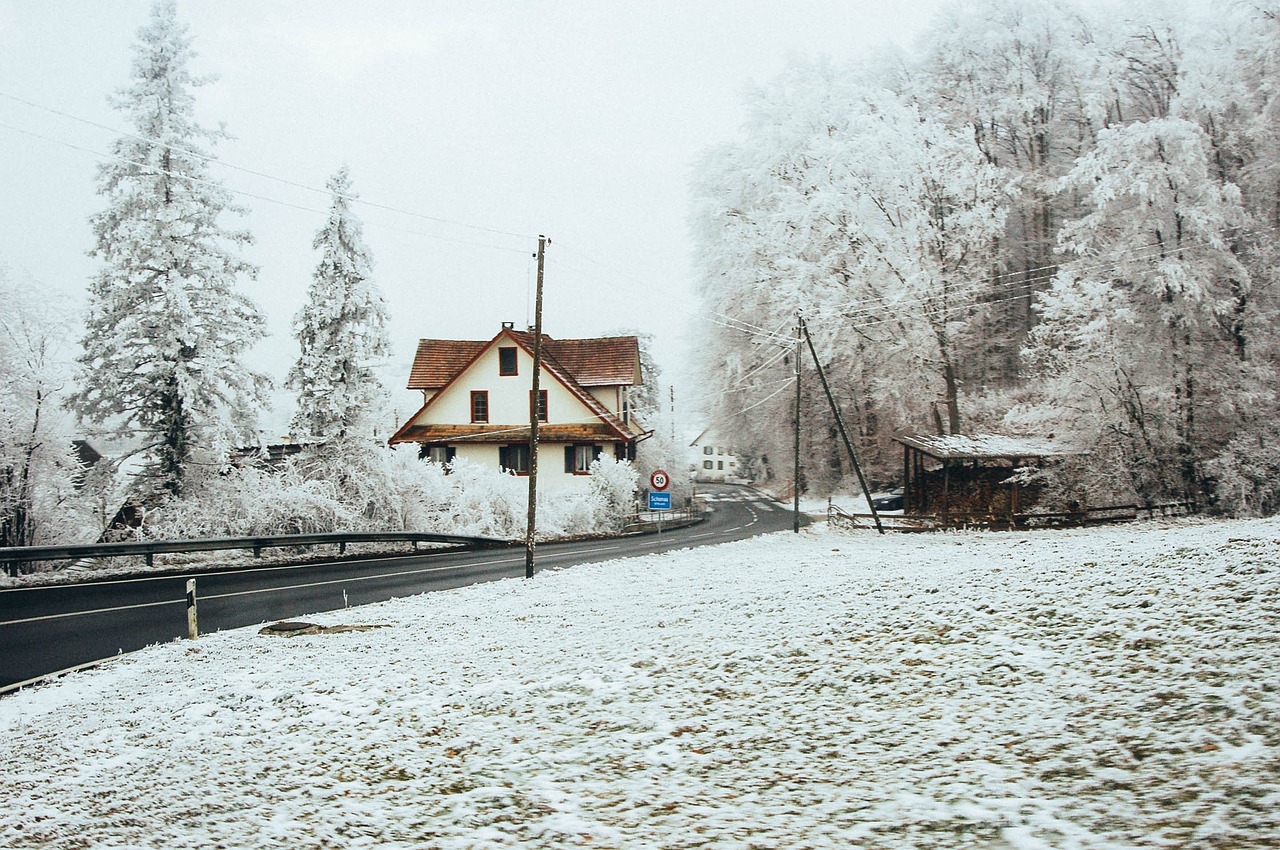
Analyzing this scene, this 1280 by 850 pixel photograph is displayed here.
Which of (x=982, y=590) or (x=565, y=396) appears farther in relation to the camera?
(x=565, y=396)

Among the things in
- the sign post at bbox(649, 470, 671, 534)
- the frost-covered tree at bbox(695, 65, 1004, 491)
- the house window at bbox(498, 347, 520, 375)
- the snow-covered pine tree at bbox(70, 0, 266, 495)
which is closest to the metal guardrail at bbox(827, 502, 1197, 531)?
the frost-covered tree at bbox(695, 65, 1004, 491)

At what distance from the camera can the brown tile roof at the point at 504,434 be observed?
44500 millimetres

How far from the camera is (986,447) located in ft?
108

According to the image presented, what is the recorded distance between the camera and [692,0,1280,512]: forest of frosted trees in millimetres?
29406

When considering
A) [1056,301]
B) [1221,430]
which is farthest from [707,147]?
[1221,430]

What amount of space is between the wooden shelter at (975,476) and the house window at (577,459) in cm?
1741

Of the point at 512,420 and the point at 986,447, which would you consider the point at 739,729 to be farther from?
the point at 512,420

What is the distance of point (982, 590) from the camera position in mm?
10617

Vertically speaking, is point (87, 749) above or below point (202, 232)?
below

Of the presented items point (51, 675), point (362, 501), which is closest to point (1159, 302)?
point (362, 501)

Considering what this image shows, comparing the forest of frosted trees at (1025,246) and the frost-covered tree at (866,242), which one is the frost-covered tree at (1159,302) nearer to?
the forest of frosted trees at (1025,246)

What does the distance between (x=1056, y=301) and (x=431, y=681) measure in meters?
30.6

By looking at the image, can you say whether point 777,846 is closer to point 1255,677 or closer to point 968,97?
point 1255,677

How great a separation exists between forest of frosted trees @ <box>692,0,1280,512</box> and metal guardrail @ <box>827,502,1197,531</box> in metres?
1.01
